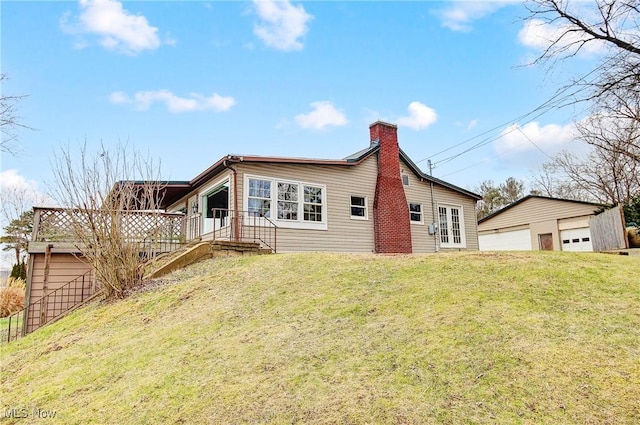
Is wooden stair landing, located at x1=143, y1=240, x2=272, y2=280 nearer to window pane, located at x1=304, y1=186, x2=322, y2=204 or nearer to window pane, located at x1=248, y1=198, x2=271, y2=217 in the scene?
window pane, located at x1=248, y1=198, x2=271, y2=217

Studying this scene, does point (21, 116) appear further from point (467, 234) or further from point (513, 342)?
point (467, 234)

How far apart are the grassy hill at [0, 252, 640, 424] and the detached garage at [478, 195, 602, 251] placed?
49.0 ft

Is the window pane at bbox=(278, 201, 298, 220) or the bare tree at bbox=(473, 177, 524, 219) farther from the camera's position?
the bare tree at bbox=(473, 177, 524, 219)

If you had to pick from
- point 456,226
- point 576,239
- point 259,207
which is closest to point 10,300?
point 259,207

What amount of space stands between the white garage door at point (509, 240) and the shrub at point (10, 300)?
23619 mm

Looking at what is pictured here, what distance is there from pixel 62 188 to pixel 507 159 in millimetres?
28399

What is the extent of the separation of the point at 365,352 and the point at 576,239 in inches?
789

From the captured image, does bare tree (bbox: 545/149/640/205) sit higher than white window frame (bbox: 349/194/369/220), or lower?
higher

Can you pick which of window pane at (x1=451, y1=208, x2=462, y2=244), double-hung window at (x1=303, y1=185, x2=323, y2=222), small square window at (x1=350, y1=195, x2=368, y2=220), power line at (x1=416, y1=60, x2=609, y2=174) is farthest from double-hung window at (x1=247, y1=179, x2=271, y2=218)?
window pane at (x1=451, y1=208, x2=462, y2=244)

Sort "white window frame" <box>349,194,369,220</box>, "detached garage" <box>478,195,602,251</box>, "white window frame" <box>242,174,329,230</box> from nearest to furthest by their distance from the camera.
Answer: "white window frame" <box>242,174,329,230</box> → "white window frame" <box>349,194,369,220</box> → "detached garage" <box>478,195,602,251</box>

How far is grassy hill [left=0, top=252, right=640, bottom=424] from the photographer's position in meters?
3.31

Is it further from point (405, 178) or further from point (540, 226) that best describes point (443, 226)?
point (540, 226)

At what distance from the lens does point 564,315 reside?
4578 mm

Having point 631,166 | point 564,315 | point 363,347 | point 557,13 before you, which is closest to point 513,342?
point 564,315
